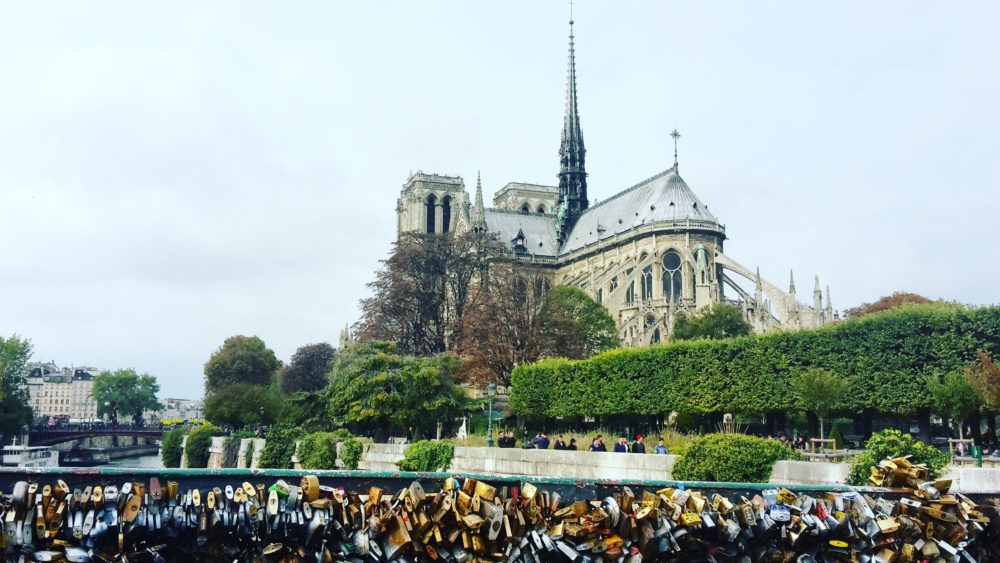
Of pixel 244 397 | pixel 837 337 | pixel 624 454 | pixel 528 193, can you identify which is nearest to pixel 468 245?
pixel 244 397

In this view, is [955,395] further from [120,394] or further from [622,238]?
[120,394]

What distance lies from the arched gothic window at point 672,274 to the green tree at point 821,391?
41482 millimetres

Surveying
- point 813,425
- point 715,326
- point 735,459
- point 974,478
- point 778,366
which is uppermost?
point 715,326

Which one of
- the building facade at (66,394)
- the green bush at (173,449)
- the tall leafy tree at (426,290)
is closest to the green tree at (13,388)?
the green bush at (173,449)

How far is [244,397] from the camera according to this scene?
5425cm

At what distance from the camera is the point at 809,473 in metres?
16.6

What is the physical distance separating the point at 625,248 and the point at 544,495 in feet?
224

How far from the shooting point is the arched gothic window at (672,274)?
70444mm

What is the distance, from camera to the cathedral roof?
73.4 meters

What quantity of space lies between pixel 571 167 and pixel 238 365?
121 feet

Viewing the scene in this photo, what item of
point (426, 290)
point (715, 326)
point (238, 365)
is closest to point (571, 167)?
point (238, 365)

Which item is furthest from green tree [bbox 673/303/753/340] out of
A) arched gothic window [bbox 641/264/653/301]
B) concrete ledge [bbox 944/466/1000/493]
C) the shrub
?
concrete ledge [bbox 944/466/1000/493]

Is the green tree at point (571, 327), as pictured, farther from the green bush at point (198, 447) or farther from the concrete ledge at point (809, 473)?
the concrete ledge at point (809, 473)

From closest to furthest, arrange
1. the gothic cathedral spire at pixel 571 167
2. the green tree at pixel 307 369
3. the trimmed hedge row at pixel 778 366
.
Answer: the trimmed hedge row at pixel 778 366, the green tree at pixel 307 369, the gothic cathedral spire at pixel 571 167
